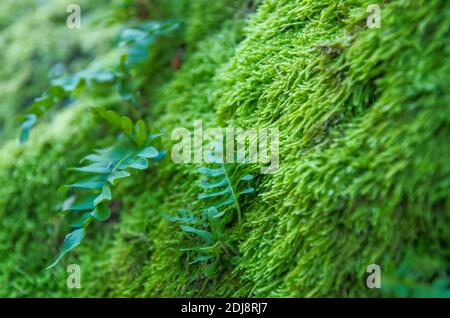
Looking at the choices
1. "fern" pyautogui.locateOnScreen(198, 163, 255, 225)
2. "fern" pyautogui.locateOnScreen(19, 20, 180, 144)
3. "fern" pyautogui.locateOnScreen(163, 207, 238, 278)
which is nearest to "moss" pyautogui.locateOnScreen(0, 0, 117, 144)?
"fern" pyautogui.locateOnScreen(19, 20, 180, 144)

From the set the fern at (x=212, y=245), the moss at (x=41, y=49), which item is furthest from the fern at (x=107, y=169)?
the moss at (x=41, y=49)

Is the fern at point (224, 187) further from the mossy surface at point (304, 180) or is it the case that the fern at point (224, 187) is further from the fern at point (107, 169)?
the fern at point (107, 169)

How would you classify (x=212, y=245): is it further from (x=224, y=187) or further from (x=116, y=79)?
(x=116, y=79)

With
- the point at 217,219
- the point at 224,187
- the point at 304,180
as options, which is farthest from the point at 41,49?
the point at 304,180
